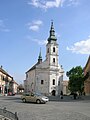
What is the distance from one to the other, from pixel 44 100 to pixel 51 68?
61.4 meters

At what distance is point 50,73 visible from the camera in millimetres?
97312

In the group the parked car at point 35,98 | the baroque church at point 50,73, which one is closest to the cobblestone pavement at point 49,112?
the parked car at point 35,98

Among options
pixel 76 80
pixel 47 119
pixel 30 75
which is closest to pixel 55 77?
pixel 30 75

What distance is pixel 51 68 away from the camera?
97625mm

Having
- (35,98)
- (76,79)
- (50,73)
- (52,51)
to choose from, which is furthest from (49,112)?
(52,51)

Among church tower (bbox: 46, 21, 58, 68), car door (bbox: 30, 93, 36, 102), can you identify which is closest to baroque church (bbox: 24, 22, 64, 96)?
church tower (bbox: 46, 21, 58, 68)

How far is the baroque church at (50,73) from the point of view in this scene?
96812 mm

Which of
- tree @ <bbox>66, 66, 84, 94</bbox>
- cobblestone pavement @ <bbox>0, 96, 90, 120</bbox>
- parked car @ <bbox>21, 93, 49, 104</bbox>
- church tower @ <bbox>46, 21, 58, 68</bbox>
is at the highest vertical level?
church tower @ <bbox>46, 21, 58, 68</bbox>

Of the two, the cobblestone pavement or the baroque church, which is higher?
the baroque church

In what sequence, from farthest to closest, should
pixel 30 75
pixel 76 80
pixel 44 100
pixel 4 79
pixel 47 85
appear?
pixel 30 75 < pixel 47 85 < pixel 4 79 < pixel 76 80 < pixel 44 100

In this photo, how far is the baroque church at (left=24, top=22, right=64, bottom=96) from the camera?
9681 centimetres

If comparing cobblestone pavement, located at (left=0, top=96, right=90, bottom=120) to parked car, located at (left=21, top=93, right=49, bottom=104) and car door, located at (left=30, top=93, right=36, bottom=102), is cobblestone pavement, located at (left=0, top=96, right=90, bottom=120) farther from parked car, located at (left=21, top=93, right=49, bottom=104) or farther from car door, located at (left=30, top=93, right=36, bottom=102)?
car door, located at (left=30, top=93, right=36, bottom=102)

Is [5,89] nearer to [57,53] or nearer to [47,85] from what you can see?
[47,85]

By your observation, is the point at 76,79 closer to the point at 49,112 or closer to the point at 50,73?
the point at 49,112
